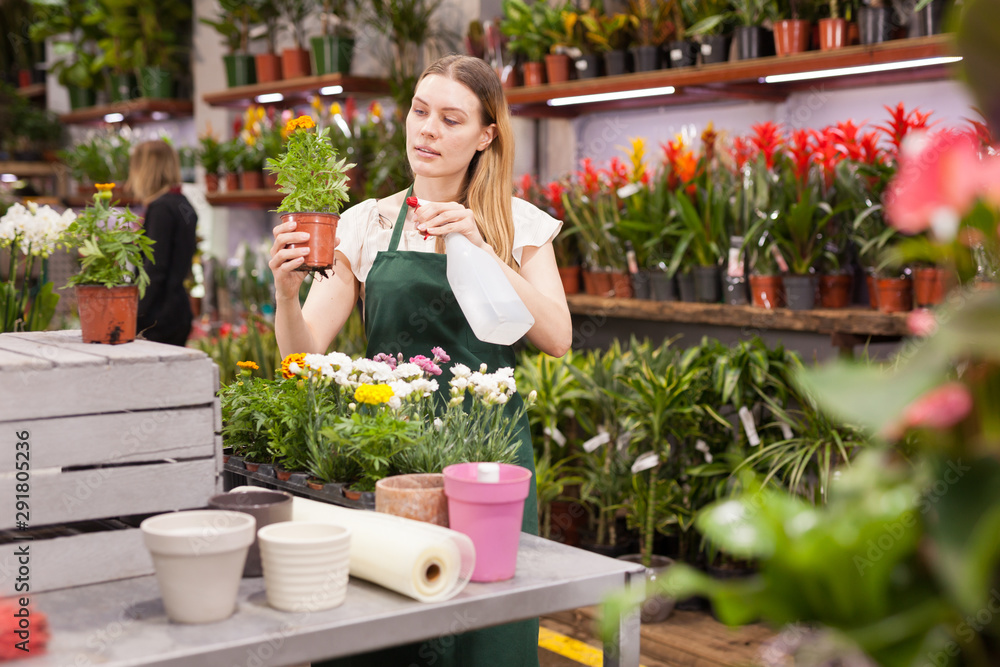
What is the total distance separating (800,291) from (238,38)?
4.15 meters

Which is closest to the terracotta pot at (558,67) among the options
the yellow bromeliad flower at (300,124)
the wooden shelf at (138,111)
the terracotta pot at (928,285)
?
the terracotta pot at (928,285)

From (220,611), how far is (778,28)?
9.66 ft

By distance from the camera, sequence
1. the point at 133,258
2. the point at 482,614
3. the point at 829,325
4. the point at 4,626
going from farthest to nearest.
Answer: the point at 829,325, the point at 133,258, the point at 482,614, the point at 4,626

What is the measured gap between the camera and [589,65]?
13.3 ft

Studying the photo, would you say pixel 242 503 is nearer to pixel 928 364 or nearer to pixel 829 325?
pixel 928 364

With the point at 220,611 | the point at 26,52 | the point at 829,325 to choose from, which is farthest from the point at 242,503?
the point at 26,52

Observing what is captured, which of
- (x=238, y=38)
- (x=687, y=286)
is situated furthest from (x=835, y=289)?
(x=238, y=38)

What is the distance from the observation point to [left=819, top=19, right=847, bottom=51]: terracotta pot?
3.22 metres

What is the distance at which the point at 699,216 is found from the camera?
3525 mm

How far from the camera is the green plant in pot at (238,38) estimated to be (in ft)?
19.4

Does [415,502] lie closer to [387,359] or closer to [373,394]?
[373,394]

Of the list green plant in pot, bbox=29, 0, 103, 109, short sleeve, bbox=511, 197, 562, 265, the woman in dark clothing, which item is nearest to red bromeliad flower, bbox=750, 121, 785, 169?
short sleeve, bbox=511, 197, 562, 265

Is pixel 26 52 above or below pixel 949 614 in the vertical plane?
above

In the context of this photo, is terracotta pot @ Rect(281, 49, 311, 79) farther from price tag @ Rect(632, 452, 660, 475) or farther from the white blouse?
the white blouse
